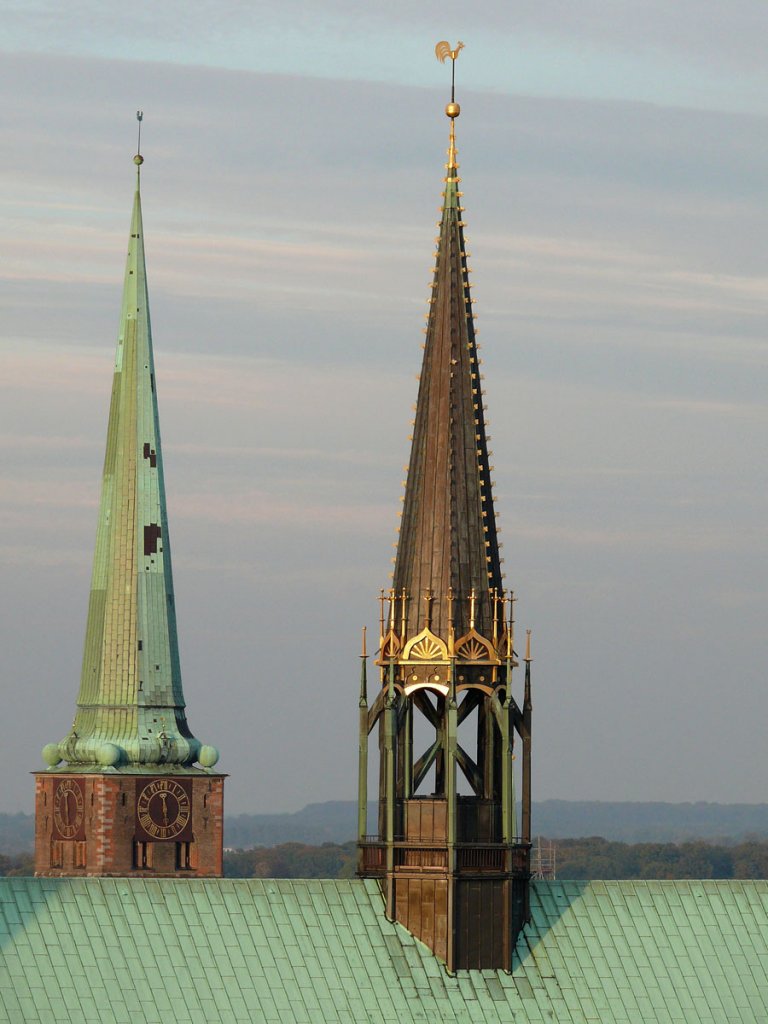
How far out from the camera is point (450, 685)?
88875mm

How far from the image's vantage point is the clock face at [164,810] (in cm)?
14612

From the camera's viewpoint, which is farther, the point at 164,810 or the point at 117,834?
the point at 164,810

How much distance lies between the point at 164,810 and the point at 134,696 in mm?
6002

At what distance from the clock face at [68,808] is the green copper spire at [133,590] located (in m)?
1.75

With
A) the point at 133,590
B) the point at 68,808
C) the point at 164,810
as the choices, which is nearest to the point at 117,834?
the point at 164,810

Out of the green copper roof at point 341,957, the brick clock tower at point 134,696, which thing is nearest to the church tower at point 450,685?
the green copper roof at point 341,957

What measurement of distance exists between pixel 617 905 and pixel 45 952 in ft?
53.9

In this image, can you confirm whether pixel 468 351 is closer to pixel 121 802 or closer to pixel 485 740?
pixel 485 740

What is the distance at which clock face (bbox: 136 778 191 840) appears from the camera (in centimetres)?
14612

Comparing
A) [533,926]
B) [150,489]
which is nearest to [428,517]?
[533,926]

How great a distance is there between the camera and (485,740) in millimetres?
90562

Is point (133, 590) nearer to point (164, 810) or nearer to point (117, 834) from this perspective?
point (164, 810)

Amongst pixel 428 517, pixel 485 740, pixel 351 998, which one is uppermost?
pixel 428 517

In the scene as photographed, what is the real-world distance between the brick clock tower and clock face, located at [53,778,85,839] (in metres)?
0.05
